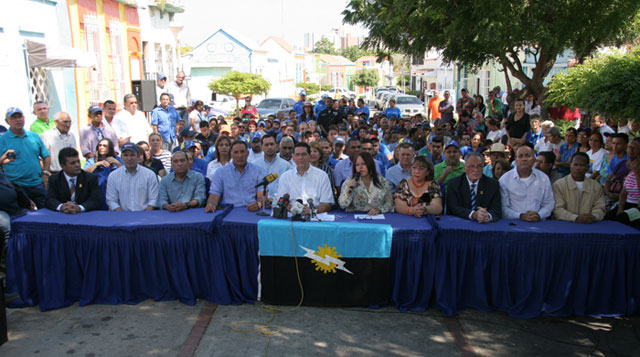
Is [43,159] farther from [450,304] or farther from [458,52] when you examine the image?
[458,52]

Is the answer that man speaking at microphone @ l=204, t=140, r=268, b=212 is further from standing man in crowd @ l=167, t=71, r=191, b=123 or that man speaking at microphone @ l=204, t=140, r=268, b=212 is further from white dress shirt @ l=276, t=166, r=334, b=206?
standing man in crowd @ l=167, t=71, r=191, b=123

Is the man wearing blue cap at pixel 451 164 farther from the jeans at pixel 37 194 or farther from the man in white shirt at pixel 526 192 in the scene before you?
the jeans at pixel 37 194

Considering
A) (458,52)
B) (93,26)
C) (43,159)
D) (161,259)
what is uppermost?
(93,26)

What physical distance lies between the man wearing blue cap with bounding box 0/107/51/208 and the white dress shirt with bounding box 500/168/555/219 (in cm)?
653

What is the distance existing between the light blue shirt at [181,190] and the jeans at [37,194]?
225cm

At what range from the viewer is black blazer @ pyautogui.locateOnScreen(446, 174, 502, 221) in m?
5.68

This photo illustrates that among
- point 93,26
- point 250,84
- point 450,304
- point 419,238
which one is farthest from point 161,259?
point 250,84

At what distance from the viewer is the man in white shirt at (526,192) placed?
227 inches

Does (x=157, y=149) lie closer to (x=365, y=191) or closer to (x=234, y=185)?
(x=234, y=185)

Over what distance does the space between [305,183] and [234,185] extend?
38.2 inches

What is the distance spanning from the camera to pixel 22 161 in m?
7.22

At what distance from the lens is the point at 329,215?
581 centimetres

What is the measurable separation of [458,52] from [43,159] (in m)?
10.0

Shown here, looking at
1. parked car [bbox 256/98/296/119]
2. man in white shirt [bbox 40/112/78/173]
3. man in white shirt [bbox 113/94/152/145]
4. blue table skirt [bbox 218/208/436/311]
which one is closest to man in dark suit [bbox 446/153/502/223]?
blue table skirt [bbox 218/208/436/311]
